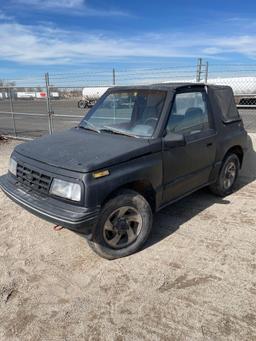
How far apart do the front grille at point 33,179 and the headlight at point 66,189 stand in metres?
0.09

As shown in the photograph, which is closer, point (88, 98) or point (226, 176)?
point (226, 176)

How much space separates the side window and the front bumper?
1506 millimetres

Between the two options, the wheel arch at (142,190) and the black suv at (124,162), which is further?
the wheel arch at (142,190)

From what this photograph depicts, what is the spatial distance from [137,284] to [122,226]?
64 cm

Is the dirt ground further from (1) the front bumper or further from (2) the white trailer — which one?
(2) the white trailer

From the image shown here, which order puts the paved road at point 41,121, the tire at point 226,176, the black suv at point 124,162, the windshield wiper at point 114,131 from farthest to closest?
the paved road at point 41,121
the tire at point 226,176
the windshield wiper at point 114,131
the black suv at point 124,162

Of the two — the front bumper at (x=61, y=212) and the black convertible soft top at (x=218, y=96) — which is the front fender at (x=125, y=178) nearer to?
the front bumper at (x=61, y=212)

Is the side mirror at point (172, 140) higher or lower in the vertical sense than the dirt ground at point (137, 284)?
higher

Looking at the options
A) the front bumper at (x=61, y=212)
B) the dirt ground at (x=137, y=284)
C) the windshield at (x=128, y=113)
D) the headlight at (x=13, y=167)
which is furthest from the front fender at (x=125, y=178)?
the headlight at (x=13, y=167)

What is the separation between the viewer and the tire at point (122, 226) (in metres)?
3.06

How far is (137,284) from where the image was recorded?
289 centimetres

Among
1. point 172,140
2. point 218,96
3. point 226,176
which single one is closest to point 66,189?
point 172,140

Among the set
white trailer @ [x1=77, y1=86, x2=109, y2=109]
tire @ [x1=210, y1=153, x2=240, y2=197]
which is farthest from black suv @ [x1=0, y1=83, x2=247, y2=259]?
white trailer @ [x1=77, y1=86, x2=109, y2=109]

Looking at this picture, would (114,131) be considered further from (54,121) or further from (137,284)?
(54,121)
